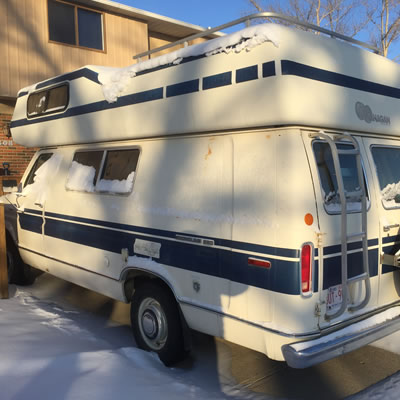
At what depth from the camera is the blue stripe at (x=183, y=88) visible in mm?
3562

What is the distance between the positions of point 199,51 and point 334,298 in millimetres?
2193

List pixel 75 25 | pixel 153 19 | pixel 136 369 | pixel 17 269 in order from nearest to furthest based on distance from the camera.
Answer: pixel 136 369, pixel 17 269, pixel 75 25, pixel 153 19

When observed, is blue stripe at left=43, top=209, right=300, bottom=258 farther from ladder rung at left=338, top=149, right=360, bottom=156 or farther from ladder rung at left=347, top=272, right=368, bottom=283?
ladder rung at left=338, top=149, right=360, bottom=156

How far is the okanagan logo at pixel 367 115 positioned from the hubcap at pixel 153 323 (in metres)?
2.40

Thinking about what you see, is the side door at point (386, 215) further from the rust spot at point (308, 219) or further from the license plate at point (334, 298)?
the rust spot at point (308, 219)

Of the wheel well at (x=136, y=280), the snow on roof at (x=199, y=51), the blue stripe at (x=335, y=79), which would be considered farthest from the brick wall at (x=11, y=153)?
the blue stripe at (x=335, y=79)

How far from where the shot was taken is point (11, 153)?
11.5 metres

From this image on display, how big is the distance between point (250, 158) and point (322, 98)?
0.67 meters

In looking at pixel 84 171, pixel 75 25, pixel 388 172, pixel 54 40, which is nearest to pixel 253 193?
pixel 388 172

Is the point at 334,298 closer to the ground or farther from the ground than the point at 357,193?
closer to the ground

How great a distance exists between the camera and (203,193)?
11.7ft

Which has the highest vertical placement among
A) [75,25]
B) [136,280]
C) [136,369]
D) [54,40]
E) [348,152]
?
[75,25]

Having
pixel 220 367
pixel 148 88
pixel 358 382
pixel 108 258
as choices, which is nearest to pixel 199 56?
pixel 148 88

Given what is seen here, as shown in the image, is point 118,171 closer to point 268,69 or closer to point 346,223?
point 268,69
